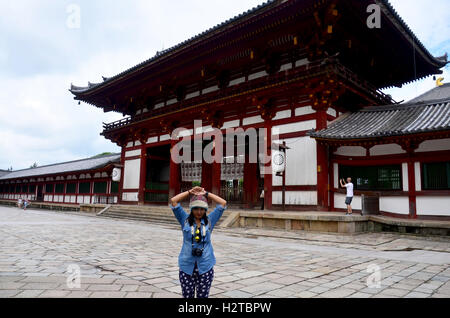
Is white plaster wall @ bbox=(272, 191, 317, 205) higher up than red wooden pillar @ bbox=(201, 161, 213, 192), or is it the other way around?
red wooden pillar @ bbox=(201, 161, 213, 192)

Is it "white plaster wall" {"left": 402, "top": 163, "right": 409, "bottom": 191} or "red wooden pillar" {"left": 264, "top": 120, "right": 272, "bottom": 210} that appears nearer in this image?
"white plaster wall" {"left": 402, "top": 163, "right": 409, "bottom": 191}

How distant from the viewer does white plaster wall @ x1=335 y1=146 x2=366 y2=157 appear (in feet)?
37.9

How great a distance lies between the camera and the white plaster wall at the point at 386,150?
10.8 m

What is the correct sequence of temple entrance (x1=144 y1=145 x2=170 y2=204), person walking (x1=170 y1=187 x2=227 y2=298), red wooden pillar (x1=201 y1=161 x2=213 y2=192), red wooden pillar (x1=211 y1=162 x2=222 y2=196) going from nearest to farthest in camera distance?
person walking (x1=170 y1=187 x2=227 y2=298)
red wooden pillar (x1=211 y1=162 x2=222 y2=196)
red wooden pillar (x1=201 y1=161 x2=213 y2=192)
temple entrance (x1=144 y1=145 x2=170 y2=204)

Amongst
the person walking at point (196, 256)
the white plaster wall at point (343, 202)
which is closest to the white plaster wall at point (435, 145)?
the white plaster wall at point (343, 202)

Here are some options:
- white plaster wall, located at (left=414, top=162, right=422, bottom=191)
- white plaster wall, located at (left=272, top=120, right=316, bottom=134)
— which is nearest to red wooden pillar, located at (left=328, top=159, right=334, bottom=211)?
white plaster wall, located at (left=272, top=120, right=316, bottom=134)

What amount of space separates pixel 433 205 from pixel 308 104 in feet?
17.8

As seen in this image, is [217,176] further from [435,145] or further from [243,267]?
[243,267]

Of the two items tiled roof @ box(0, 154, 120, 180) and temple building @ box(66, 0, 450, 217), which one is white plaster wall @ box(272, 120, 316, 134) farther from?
tiled roof @ box(0, 154, 120, 180)

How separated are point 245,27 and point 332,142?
5.56 m

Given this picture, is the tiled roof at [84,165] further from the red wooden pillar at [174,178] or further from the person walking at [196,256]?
the person walking at [196,256]

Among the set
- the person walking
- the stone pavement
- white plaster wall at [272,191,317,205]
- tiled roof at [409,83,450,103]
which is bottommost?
the stone pavement

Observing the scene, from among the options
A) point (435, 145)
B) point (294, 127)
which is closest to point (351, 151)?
point (294, 127)

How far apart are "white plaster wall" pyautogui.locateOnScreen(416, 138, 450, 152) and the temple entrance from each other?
44.5 ft
